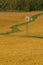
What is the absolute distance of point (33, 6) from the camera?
85812mm

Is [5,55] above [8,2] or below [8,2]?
above

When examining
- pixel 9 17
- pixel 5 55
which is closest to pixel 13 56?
pixel 5 55

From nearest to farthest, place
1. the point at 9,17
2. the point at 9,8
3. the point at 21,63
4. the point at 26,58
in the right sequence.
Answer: the point at 21,63 → the point at 26,58 → the point at 9,17 → the point at 9,8

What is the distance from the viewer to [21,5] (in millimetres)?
85750

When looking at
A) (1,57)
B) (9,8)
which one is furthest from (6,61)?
(9,8)

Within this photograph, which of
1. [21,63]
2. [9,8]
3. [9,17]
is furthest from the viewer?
[9,8]

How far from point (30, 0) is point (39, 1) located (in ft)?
9.50

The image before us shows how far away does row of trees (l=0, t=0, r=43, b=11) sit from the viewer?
83.7 meters

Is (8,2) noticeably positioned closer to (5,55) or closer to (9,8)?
(9,8)

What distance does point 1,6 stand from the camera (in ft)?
277

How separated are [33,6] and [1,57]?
73.5 meters

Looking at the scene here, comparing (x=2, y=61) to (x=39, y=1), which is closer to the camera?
(x=2, y=61)

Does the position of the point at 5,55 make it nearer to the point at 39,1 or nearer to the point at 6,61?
the point at 6,61

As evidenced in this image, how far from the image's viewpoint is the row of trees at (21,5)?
83.7 metres
